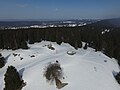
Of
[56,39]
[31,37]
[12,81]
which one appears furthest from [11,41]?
[12,81]

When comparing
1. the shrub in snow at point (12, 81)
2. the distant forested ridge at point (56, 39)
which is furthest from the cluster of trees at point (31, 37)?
the shrub in snow at point (12, 81)

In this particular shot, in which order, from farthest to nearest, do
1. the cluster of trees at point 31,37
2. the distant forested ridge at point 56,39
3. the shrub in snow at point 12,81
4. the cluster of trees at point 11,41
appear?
the cluster of trees at point 31,37, the cluster of trees at point 11,41, the distant forested ridge at point 56,39, the shrub in snow at point 12,81

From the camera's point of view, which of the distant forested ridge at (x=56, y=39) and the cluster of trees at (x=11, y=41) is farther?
the cluster of trees at (x=11, y=41)

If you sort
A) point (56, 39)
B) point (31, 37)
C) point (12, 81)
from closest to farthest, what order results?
point (12, 81)
point (31, 37)
point (56, 39)

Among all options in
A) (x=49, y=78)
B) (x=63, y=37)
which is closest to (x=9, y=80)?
(x=49, y=78)

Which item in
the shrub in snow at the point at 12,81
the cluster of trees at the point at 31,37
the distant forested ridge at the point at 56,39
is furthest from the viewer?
the cluster of trees at the point at 31,37

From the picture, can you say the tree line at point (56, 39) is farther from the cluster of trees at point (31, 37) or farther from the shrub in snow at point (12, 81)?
the shrub in snow at point (12, 81)

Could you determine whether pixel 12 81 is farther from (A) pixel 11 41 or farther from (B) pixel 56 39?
(B) pixel 56 39

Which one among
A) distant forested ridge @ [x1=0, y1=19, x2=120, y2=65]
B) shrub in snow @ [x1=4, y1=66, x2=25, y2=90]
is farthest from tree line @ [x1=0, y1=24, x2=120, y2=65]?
shrub in snow @ [x1=4, y1=66, x2=25, y2=90]

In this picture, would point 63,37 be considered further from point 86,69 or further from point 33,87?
A: point 33,87

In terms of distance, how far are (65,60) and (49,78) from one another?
52.2ft

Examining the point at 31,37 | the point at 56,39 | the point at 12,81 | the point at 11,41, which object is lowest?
the point at 56,39

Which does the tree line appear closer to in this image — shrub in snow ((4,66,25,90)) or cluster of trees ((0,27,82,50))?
cluster of trees ((0,27,82,50))

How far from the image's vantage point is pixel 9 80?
4531cm
